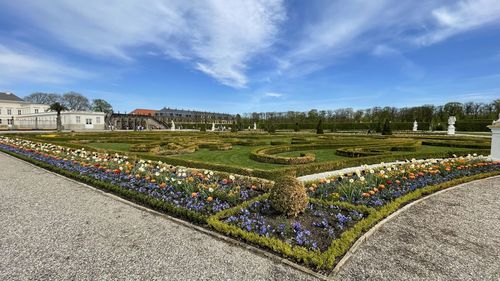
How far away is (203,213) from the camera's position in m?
5.56

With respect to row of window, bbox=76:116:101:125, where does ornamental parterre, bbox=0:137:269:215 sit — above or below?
below

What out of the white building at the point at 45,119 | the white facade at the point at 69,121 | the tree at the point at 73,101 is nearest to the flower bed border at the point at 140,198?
the white facade at the point at 69,121

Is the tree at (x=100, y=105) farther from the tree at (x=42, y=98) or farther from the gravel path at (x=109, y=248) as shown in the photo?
the gravel path at (x=109, y=248)

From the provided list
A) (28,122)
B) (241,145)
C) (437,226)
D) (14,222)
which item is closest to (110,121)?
(28,122)

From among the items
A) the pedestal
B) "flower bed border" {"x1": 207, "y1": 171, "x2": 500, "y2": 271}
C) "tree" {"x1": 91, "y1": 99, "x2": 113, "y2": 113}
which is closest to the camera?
"flower bed border" {"x1": 207, "y1": 171, "x2": 500, "y2": 271}

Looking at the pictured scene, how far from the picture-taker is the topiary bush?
5.14 meters

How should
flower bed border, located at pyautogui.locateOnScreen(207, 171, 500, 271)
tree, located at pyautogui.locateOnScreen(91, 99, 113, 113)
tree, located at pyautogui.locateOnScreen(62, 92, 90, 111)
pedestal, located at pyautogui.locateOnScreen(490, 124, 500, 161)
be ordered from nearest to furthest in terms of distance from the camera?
flower bed border, located at pyautogui.locateOnScreen(207, 171, 500, 271)
pedestal, located at pyautogui.locateOnScreen(490, 124, 500, 161)
tree, located at pyautogui.locateOnScreen(62, 92, 90, 111)
tree, located at pyautogui.locateOnScreen(91, 99, 113, 113)

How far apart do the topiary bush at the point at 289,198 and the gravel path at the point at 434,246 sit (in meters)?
1.32

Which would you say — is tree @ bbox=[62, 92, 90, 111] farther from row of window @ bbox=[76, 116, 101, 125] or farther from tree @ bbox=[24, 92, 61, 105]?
row of window @ bbox=[76, 116, 101, 125]

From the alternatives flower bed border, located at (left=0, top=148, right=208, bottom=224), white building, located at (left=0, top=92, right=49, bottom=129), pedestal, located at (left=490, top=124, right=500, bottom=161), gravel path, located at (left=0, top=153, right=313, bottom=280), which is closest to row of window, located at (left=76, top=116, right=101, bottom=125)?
white building, located at (left=0, top=92, right=49, bottom=129)

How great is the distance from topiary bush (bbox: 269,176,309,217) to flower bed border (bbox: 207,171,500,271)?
82cm

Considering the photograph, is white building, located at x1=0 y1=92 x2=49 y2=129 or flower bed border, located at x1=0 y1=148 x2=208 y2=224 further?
white building, located at x1=0 y1=92 x2=49 y2=129

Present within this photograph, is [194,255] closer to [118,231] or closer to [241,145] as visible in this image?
[118,231]

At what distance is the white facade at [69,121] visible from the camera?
50.6 meters
